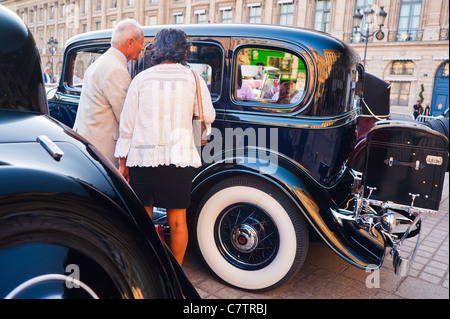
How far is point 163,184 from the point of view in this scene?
2.43 m

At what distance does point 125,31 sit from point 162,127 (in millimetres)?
913

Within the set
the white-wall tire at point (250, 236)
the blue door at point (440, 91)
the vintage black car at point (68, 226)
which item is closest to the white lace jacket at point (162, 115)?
the white-wall tire at point (250, 236)

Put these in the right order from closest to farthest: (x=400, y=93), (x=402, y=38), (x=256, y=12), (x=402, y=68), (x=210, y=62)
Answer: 1. (x=210, y=62)
2. (x=256, y=12)
3. (x=402, y=38)
4. (x=402, y=68)
5. (x=400, y=93)

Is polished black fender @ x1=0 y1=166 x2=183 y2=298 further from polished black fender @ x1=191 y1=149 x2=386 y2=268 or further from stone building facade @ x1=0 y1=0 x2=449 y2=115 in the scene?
stone building facade @ x1=0 y1=0 x2=449 y2=115

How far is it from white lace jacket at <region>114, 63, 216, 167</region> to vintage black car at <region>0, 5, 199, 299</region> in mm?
1083

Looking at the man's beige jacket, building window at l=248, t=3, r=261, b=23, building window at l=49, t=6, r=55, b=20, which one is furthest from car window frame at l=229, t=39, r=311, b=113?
building window at l=248, t=3, r=261, b=23

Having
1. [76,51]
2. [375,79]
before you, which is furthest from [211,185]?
[375,79]

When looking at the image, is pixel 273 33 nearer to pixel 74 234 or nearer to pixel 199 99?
pixel 199 99

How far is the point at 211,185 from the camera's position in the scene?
306 centimetres

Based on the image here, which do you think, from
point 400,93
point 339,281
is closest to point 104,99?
point 339,281

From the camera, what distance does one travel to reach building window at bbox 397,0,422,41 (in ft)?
81.4

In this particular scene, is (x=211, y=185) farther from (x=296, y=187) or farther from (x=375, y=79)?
(x=375, y=79)

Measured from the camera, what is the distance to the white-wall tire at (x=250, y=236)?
9.34 feet

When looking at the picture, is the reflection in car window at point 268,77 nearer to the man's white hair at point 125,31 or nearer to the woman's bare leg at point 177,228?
the man's white hair at point 125,31
